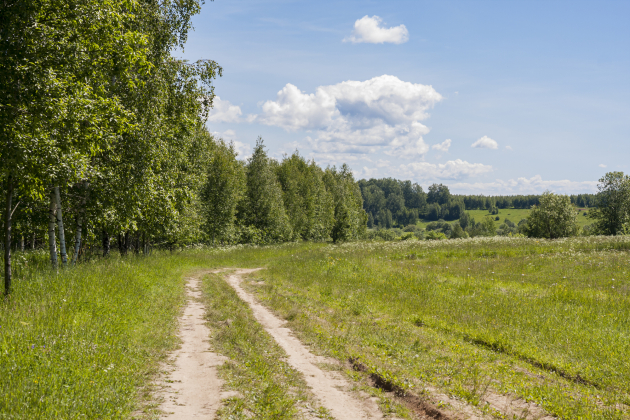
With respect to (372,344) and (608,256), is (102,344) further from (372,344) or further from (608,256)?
(608,256)

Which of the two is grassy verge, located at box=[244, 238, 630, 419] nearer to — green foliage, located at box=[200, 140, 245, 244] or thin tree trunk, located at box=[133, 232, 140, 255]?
thin tree trunk, located at box=[133, 232, 140, 255]

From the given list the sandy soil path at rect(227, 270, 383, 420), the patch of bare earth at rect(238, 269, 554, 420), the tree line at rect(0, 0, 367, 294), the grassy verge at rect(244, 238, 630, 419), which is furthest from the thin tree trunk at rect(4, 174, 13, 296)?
the grassy verge at rect(244, 238, 630, 419)

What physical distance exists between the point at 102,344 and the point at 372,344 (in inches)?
265

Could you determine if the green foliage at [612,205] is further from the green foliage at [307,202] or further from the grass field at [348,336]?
the grass field at [348,336]

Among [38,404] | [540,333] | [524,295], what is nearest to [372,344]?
[540,333]

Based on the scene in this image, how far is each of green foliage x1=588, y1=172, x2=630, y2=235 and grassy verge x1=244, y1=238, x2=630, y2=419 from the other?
186ft

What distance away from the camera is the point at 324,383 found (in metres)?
7.72

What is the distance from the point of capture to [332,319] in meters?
12.9

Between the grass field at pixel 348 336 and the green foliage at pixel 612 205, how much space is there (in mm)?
61149

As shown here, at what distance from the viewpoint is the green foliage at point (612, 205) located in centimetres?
6712

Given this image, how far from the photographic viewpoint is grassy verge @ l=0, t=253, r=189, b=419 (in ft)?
18.3

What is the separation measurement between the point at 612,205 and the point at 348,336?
80.1 meters

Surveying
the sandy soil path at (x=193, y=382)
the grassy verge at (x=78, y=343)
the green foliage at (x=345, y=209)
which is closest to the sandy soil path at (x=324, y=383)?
the sandy soil path at (x=193, y=382)

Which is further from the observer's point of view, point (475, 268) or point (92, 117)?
point (475, 268)
